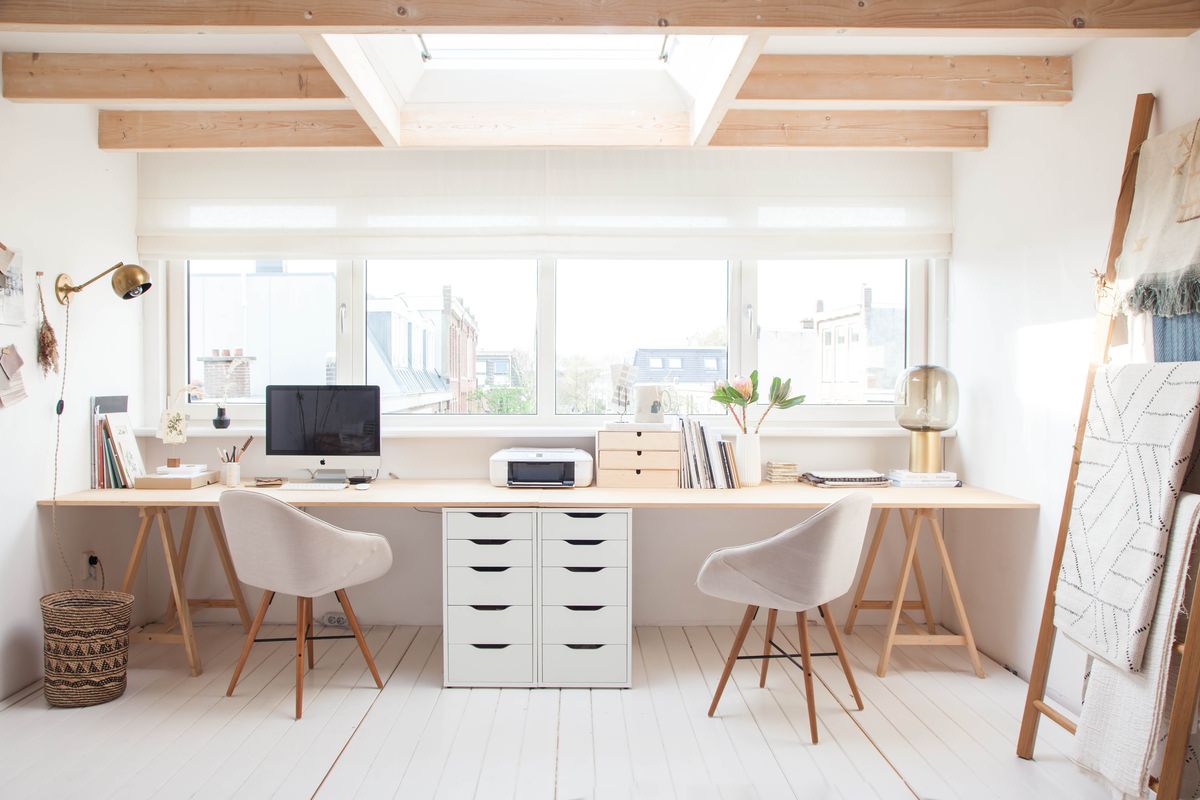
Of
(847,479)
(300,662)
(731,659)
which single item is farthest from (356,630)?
(847,479)

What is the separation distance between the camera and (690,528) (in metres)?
3.56

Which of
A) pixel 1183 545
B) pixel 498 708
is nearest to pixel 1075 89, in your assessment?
pixel 1183 545

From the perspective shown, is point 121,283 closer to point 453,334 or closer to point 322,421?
point 322,421

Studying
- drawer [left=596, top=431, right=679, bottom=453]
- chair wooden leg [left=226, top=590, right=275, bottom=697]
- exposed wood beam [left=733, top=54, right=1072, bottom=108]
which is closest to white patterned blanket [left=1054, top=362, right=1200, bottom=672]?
exposed wood beam [left=733, top=54, right=1072, bottom=108]

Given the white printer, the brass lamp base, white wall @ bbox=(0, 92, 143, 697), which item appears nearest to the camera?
white wall @ bbox=(0, 92, 143, 697)

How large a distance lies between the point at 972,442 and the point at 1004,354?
0.45 metres

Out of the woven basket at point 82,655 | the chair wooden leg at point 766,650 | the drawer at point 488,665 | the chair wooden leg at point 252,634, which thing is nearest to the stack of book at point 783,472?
the chair wooden leg at point 766,650

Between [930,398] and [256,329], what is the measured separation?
10.2 feet

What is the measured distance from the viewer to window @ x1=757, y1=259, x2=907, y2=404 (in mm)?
3674

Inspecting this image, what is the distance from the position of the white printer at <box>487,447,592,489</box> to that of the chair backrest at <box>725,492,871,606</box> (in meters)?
0.83

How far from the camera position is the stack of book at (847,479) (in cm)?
328

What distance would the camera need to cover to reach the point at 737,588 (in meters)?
2.52

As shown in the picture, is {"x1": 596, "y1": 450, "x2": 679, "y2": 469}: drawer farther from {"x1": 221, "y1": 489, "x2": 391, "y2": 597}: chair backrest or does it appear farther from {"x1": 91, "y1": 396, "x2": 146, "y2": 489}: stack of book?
{"x1": 91, "y1": 396, "x2": 146, "y2": 489}: stack of book

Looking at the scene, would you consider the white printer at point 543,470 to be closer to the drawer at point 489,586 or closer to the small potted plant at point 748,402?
the drawer at point 489,586
